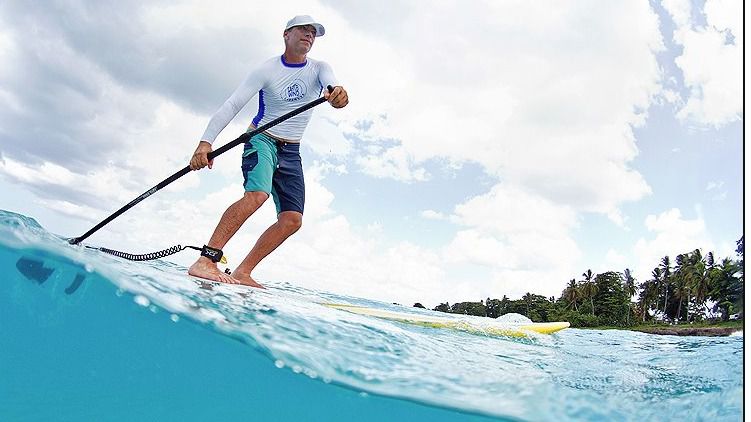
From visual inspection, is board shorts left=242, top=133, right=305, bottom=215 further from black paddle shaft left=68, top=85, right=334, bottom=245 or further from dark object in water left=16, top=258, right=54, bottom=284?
dark object in water left=16, top=258, right=54, bottom=284

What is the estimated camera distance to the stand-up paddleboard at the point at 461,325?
18.8ft

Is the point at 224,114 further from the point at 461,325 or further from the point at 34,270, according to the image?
the point at 461,325

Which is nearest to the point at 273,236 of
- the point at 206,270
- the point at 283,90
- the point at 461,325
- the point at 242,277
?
the point at 242,277

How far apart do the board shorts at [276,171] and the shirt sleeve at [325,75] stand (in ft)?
2.14

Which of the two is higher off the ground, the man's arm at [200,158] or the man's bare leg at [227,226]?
the man's arm at [200,158]

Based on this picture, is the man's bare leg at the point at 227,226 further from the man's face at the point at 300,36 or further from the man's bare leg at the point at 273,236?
the man's face at the point at 300,36

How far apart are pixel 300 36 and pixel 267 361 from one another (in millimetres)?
3065

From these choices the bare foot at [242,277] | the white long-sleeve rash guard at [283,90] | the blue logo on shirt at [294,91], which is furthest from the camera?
the bare foot at [242,277]

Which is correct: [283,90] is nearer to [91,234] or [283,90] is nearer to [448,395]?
[91,234]

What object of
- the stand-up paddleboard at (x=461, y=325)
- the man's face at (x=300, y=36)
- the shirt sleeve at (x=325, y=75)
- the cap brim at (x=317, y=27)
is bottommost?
the stand-up paddleboard at (x=461, y=325)

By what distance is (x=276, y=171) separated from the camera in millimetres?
5176

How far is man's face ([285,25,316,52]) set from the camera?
198 inches

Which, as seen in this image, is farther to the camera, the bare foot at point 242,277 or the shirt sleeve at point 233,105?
the bare foot at point 242,277

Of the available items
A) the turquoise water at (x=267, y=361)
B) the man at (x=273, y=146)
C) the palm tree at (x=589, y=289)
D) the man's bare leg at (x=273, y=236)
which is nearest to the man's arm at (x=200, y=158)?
the man at (x=273, y=146)
